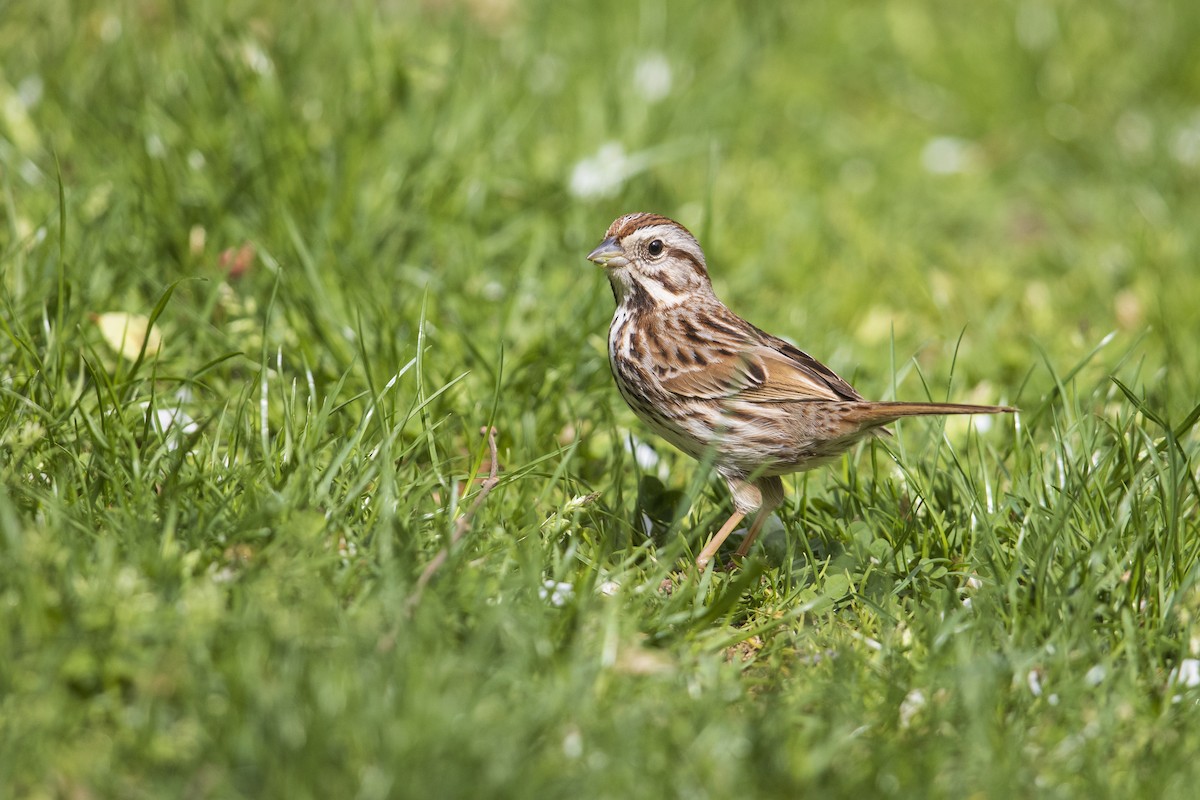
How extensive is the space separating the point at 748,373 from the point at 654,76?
12.2 ft

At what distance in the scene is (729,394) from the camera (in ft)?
13.2

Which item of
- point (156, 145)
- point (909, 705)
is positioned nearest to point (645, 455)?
point (909, 705)

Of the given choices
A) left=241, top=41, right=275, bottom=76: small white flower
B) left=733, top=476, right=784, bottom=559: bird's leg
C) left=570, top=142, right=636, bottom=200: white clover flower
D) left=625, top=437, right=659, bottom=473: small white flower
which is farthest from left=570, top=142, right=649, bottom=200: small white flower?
left=733, top=476, right=784, bottom=559: bird's leg

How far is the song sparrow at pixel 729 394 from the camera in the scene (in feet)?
12.8

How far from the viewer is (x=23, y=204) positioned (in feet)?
17.2

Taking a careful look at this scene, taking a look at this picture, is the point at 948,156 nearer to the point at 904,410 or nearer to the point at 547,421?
the point at 547,421

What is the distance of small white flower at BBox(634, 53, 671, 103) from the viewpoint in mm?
7199

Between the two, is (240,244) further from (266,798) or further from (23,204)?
(266,798)

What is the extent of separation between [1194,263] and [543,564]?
4.42m

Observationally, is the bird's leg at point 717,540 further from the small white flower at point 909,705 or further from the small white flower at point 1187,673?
the small white flower at point 1187,673

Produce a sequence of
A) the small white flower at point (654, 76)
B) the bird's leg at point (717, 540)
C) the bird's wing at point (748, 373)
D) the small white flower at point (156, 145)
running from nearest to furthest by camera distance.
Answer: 1. the bird's leg at point (717, 540)
2. the bird's wing at point (748, 373)
3. the small white flower at point (156, 145)
4. the small white flower at point (654, 76)

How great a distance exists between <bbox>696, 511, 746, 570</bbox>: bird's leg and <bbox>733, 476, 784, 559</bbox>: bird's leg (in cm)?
6

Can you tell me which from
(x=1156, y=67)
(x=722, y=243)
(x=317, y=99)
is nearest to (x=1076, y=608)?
(x=722, y=243)

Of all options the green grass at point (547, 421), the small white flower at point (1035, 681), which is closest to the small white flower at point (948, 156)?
the green grass at point (547, 421)
